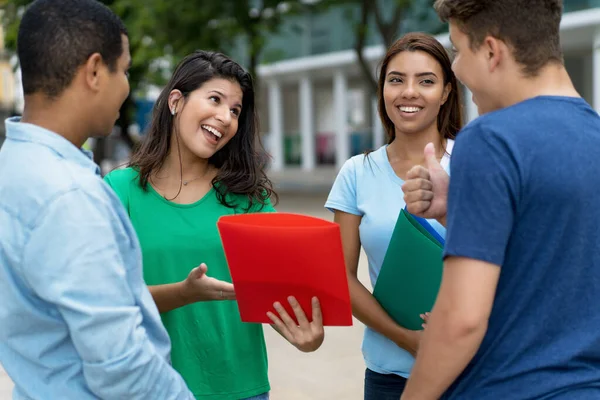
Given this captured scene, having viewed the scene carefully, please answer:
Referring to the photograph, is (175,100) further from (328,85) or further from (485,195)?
(328,85)

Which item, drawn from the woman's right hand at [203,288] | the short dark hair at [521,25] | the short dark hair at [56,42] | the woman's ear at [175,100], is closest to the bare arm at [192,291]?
the woman's right hand at [203,288]

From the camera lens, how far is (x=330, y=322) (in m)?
2.00

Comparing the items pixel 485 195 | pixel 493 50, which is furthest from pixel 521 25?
pixel 485 195

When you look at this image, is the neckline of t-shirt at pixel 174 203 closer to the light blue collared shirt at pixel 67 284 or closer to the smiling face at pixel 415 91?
the smiling face at pixel 415 91

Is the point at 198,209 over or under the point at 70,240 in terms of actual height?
under

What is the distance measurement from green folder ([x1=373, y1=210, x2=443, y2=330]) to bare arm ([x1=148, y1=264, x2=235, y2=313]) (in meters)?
0.45

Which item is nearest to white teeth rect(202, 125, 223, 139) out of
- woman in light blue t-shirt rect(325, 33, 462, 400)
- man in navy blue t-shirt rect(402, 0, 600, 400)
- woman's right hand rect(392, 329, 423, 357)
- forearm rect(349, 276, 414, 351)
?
woman in light blue t-shirt rect(325, 33, 462, 400)

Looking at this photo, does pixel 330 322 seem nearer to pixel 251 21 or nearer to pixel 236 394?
pixel 236 394

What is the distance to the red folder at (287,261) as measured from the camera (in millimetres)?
1810

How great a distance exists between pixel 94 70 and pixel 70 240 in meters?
0.35

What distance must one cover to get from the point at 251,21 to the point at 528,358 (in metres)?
14.1

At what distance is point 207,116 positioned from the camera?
2455 mm

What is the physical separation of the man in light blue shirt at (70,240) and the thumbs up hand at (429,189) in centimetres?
62

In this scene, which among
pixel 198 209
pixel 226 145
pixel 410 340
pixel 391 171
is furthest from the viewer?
pixel 226 145
